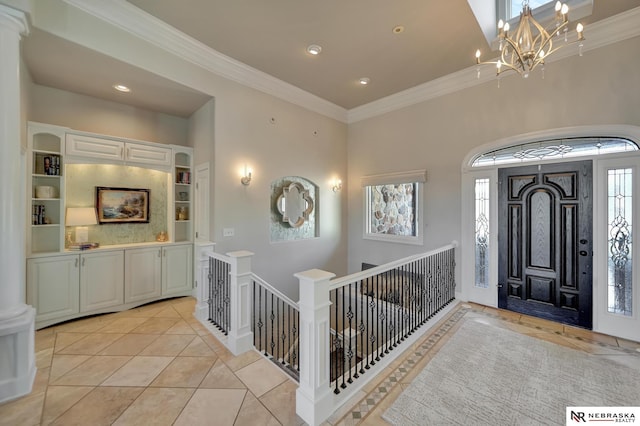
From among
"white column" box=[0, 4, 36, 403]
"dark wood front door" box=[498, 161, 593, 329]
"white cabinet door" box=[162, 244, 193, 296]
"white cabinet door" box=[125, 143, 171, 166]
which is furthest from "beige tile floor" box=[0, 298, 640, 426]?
"white cabinet door" box=[125, 143, 171, 166]

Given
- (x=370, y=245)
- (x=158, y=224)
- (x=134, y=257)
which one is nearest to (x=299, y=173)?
(x=370, y=245)

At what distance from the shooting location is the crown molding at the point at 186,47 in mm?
2783

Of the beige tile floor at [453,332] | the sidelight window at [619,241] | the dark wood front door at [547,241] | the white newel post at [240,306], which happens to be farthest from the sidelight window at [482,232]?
the white newel post at [240,306]

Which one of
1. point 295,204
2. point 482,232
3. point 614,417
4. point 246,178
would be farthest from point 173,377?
point 482,232

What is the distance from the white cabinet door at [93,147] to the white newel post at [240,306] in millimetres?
A: 2628

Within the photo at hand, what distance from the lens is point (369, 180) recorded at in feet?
17.9

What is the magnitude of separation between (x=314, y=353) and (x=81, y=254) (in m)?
3.57

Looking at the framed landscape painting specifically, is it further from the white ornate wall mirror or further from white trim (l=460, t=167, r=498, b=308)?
white trim (l=460, t=167, r=498, b=308)

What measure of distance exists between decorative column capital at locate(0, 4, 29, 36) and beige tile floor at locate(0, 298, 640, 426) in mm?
2942

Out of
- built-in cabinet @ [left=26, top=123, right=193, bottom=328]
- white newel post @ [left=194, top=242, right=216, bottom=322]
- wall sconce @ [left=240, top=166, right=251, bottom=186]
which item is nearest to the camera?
built-in cabinet @ [left=26, top=123, right=193, bottom=328]

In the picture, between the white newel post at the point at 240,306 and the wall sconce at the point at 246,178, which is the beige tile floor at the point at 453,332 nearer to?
the white newel post at the point at 240,306

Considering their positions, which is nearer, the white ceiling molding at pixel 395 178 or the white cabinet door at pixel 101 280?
the white cabinet door at pixel 101 280

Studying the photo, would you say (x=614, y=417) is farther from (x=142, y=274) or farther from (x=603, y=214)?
(x=142, y=274)

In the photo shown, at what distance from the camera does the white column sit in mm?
1993
